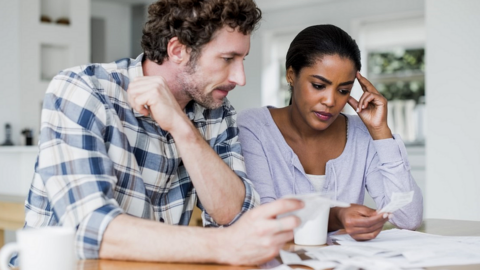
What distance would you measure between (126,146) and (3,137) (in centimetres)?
408

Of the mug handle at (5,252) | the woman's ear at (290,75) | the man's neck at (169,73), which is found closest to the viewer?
the mug handle at (5,252)

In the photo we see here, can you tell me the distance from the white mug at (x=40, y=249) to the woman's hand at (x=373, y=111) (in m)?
1.21

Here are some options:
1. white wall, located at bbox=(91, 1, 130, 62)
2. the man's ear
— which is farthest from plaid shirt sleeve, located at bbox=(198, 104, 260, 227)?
white wall, located at bbox=(91, 1, 130, 62)

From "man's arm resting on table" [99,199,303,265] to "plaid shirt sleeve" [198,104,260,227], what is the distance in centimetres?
34

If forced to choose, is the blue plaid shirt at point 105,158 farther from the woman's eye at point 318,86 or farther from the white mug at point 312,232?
the woman's eye at point 318,86

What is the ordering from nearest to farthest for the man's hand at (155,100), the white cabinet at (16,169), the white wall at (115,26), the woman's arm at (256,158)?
1. the man's hand at (155,100)
2. the woman's arm at (256,158)
3. the white cabinet at (16,169)
4. the white wall at (115,26)

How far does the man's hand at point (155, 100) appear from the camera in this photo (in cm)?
122

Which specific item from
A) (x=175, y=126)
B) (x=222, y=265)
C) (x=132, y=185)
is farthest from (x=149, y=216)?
(x=222, y=265)

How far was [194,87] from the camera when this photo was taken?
1433 millimetres

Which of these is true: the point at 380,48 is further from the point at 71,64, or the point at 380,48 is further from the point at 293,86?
the point at 293,86

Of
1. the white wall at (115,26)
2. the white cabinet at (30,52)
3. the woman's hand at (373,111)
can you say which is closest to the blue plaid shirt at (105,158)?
the woman's hand at (373,111)

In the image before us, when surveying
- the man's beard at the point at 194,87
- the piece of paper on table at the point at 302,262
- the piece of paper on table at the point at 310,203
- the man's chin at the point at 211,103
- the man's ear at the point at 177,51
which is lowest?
the piece of paper on table at the point at 302,262

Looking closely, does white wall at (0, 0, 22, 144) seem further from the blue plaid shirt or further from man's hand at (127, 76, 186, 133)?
man's hand at (127, 76, 186, 133)

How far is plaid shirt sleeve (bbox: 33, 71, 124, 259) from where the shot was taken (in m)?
1.06
